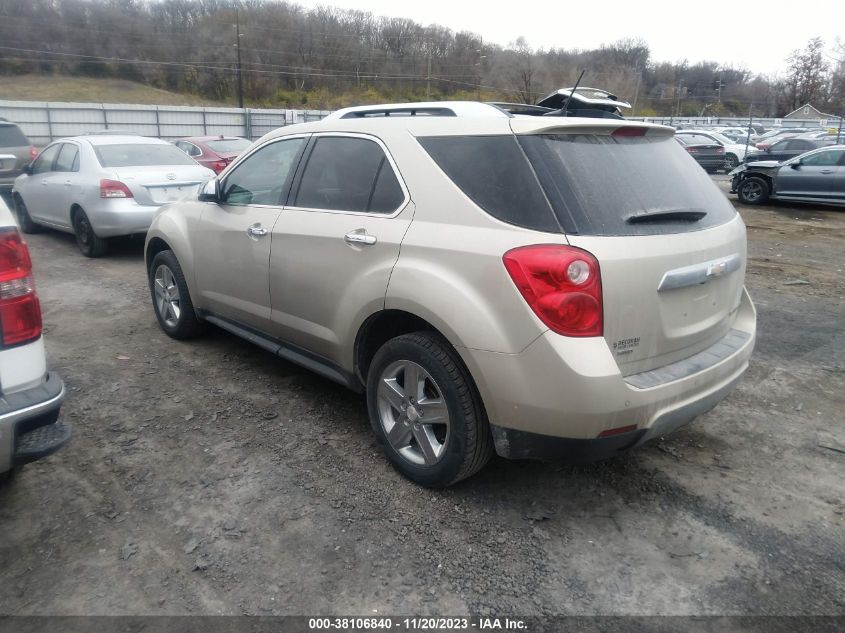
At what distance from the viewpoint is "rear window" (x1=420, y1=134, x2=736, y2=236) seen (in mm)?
2650

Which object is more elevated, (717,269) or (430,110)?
(430,110)

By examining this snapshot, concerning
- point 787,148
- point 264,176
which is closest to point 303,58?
point 787,148

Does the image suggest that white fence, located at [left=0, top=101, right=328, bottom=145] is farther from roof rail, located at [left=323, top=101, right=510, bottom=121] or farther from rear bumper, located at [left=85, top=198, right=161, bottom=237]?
roof rail, located at [left=323, top=101, right=510, bottom=121]

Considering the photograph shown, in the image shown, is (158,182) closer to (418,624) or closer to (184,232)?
(184,232)

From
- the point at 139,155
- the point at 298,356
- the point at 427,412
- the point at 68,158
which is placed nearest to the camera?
the point at 427,412

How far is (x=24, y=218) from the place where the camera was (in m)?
10.0

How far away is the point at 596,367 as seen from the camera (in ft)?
8.21

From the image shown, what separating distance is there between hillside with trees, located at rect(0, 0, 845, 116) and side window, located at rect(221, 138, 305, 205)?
7018cm

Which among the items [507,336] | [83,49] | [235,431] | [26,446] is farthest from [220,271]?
[83,49]

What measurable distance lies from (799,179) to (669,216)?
13.9 metres

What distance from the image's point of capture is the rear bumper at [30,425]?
2.44 metres

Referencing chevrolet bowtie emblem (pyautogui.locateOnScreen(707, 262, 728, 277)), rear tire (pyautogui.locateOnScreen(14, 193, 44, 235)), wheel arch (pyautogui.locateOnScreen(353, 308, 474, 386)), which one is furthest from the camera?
rear tire (pyautogui.locateOnScreen(14, 193, 44, 235))

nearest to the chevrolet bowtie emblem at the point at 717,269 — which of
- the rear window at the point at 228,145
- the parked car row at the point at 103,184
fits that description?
the parked car row at the point at 103,184

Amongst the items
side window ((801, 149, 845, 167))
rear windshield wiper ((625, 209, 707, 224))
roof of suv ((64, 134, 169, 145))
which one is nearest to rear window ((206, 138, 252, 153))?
roof of suv ((64, 134, 169, 145))
